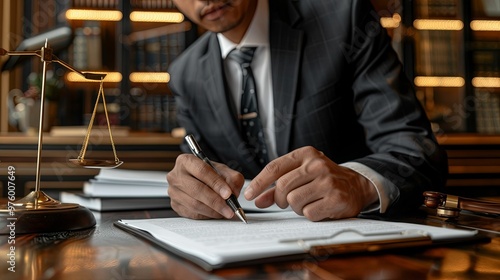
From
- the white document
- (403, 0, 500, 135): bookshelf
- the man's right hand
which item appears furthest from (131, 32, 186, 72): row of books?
the white document

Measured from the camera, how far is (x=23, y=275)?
17.7 inches

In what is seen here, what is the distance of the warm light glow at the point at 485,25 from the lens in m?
3.75

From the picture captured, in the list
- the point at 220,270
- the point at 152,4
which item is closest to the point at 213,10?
the point at 220,270

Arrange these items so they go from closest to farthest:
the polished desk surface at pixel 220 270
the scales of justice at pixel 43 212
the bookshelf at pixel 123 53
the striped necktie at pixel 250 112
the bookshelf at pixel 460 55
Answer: the polished desk surface at pixel 220 270 → the scales of justice at pixel 43 212 → the striped necktie at pixel 250 112 → the bookshelf at pixel 123 53 → the bookshelf at pixel 460 55

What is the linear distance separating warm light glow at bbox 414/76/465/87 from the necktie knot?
264cm

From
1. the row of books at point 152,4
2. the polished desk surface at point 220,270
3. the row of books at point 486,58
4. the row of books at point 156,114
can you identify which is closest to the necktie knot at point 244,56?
the polished desk surface at point 220,270

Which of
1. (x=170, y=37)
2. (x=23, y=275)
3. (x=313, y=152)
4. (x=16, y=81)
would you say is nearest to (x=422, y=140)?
(x=313, y=152)

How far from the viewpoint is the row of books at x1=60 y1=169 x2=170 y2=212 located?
1005 mm

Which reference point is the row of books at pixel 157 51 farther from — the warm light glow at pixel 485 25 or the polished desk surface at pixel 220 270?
the polished desk surface at pixel 220 270

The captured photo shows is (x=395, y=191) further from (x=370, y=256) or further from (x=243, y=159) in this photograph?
(x=243, y=159)

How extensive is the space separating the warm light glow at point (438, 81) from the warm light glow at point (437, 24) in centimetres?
35

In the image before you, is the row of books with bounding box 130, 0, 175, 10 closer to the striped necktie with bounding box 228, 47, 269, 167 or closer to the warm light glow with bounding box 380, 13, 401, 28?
the warm light glow with bounding box 380, 13, 401, 28

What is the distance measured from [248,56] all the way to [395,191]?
26.0 inches

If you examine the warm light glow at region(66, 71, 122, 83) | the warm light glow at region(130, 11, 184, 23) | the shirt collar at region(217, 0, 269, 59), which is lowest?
the shirt collar at region(217, 0, 269, 59)
